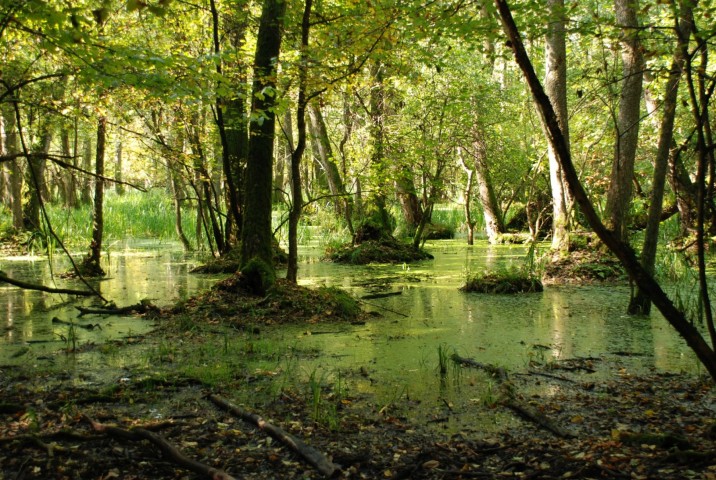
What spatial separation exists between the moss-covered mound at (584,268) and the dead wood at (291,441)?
20.6 feet

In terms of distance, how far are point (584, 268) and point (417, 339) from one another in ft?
14.7

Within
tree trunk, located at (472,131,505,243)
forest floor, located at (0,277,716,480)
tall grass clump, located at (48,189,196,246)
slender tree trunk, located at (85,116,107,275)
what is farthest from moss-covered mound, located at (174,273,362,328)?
tall grass clump, located at (48,189,196,246)

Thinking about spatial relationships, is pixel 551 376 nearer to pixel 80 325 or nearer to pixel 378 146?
pixel 80 325

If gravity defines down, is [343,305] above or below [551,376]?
above

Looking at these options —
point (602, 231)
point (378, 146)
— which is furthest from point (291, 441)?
point (378, 146)

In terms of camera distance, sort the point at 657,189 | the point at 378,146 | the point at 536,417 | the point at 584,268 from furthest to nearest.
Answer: the point at 378,146
the point at 584,268
the point at 657,189
the point at 536,417

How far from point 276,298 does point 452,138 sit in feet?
17.9

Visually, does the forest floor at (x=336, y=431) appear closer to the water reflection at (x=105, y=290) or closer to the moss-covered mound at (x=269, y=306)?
the water reflection at (x=105, y=290)

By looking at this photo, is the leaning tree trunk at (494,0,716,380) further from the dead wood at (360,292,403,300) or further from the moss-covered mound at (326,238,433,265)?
the moss-covered mound at (326,238,433,265)

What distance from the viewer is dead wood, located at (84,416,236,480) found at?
2.44 m

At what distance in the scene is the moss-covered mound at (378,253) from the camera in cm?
1092

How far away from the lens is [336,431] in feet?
9.92

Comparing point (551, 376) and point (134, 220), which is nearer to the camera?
point (551, 376)

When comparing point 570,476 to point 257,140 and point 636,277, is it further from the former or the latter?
point 257,140
